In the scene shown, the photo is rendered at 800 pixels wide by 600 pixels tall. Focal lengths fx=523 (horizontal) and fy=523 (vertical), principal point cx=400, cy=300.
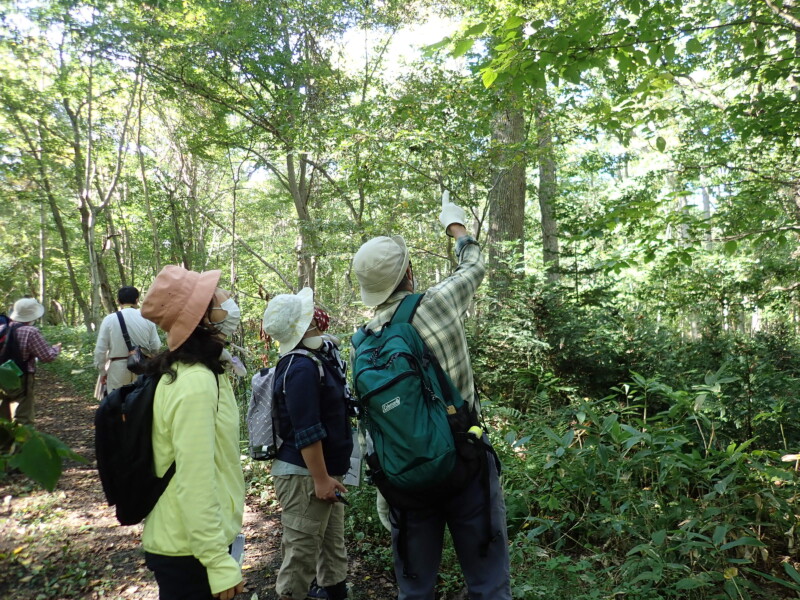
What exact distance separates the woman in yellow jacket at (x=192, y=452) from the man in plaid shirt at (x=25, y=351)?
5.45m

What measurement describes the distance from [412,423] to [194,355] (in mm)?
880

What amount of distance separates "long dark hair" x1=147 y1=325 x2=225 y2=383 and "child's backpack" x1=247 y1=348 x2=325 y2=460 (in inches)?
36.8

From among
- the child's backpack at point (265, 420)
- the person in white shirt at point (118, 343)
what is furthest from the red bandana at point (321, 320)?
the person in white shirt at point (118, 343)

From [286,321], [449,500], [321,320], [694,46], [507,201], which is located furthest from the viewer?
[507,201]

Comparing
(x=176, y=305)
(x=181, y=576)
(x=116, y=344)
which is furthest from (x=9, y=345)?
(x=181, y=576)

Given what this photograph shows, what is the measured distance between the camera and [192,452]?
1864mm

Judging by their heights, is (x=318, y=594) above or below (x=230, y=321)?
below

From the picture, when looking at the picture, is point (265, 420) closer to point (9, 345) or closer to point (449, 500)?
point (449, 500)

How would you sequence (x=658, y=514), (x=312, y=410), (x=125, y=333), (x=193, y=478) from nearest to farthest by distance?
(x=193, y=478) < (x=312, y=410) < (x=658, y=514) < (x=125, y=333)

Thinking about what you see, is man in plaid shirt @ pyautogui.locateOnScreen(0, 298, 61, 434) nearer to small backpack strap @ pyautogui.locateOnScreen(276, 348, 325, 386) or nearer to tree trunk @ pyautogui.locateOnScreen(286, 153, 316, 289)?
small backpack strap @ pyautogui.locateOnScreen(276, 348, 325, 386)

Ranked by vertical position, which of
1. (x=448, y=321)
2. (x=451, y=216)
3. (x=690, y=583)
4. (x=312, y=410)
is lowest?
(x=690, y=583)

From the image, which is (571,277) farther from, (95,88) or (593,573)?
(95,88)

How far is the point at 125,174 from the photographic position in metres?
19.3

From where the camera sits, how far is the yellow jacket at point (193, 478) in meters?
1.84
